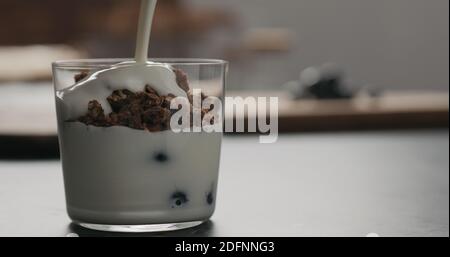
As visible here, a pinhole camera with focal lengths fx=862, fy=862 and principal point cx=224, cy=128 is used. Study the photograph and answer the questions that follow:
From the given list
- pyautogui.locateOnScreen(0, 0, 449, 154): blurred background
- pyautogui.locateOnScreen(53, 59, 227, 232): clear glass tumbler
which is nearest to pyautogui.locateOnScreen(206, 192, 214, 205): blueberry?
pyautogui.locateOnScreen(53, 59, 227, 232): clear glass tumbler

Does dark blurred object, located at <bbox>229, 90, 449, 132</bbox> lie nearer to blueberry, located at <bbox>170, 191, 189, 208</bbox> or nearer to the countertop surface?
the countertop surface

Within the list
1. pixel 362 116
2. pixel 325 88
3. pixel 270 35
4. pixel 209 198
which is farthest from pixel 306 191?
pixel 270 35

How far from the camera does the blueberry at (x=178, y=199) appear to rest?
1.92 ft

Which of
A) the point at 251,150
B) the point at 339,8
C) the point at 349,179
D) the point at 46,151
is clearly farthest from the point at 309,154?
the point at 339,8

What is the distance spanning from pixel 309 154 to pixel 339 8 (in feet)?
12.7

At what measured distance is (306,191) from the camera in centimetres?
78

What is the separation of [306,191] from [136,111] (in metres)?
0.26

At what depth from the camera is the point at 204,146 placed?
60cm

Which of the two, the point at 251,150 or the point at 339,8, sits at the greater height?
the point at 339,8

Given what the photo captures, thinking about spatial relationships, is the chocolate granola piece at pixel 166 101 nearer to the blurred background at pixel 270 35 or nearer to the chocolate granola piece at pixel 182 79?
the chocolate granola piece at pixel 182 79

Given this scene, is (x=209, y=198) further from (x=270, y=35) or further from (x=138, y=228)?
(x=270, y=35)

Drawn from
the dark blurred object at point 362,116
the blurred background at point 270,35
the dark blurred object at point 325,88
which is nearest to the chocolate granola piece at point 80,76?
the dark blurred object at point 362,116
